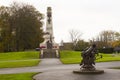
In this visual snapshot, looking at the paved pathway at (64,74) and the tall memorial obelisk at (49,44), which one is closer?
the paved pathway at (64,74)

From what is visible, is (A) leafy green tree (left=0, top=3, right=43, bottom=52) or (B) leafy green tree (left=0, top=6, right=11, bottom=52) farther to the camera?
(B) leafy green tree (left=0, top=6, right=11, bottom=52)

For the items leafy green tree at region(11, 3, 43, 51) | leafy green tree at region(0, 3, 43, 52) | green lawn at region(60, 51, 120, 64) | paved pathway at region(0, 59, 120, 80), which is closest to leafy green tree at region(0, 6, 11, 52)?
leafy green tree at region(0, 3, 43, 52)

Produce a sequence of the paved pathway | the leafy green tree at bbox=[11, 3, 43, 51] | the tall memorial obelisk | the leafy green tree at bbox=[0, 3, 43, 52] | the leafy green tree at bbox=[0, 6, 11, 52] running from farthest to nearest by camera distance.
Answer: the leafy green tree at bbox=[0, 6, 11, 52]
the leafy green tree at bbox=[0, 3, 43, 52]
the leafy green tree at bbox=[11, 3, 43, 51]
the tall memorial obelisk
the paved pathway

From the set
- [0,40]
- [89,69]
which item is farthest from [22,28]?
[89,69]

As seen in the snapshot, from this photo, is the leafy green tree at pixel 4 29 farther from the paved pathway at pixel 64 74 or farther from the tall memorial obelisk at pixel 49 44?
the paved pathway at pixel 64 74

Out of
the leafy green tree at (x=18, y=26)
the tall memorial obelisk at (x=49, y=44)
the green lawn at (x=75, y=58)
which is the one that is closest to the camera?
the green lawn at (x=75, y=58)

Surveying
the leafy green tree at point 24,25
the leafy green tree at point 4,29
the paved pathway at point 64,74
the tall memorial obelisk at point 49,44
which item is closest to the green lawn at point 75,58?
the tall memorial obelisk at point 49,44

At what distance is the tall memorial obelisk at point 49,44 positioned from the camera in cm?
5829

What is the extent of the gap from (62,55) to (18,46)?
26.1 m

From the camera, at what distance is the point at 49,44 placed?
69375mm

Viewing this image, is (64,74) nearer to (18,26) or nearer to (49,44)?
(49,44)

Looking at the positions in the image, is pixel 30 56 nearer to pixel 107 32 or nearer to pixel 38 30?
pixel 38 30

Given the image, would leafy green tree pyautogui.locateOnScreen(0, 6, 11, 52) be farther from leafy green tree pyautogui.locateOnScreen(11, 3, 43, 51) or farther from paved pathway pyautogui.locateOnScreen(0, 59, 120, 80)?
paved pathway pyautogui.locateOnScreen(0, 59, 120, 80)

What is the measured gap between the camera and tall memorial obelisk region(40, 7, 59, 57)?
191 feet
